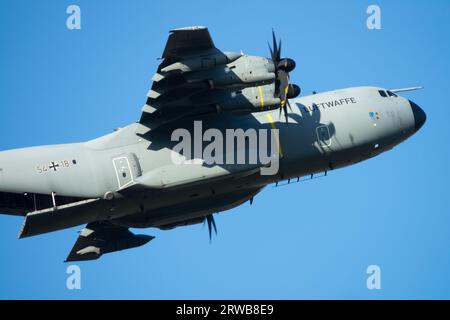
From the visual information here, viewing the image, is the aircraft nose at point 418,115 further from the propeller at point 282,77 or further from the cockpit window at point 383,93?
the propeller at point 282,77

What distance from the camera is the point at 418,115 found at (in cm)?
2942

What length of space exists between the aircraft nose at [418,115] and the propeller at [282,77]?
616 cm

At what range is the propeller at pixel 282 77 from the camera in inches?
962

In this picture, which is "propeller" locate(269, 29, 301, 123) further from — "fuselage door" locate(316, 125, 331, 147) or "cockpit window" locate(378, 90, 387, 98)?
"cockpit window" locate(378, 90, 387, 98)

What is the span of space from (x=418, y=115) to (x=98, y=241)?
1236 centimetres

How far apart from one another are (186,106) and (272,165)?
11.3 feet

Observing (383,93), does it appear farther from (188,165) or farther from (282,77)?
(188,165)

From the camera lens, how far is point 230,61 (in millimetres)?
23031

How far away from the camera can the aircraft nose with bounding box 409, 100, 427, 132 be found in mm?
29344

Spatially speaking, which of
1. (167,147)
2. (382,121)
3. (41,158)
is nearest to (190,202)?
(167,147)

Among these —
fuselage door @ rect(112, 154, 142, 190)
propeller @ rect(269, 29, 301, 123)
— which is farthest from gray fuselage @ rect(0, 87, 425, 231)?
propeller @ rect(269, 29, 301, 123)

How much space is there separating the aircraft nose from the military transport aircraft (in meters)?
2.36

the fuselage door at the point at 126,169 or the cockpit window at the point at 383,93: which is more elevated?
the cockpit window at the point at 383,93

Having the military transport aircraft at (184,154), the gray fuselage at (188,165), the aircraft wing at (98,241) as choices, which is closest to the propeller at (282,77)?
the military transport aircraft at (184,154)
